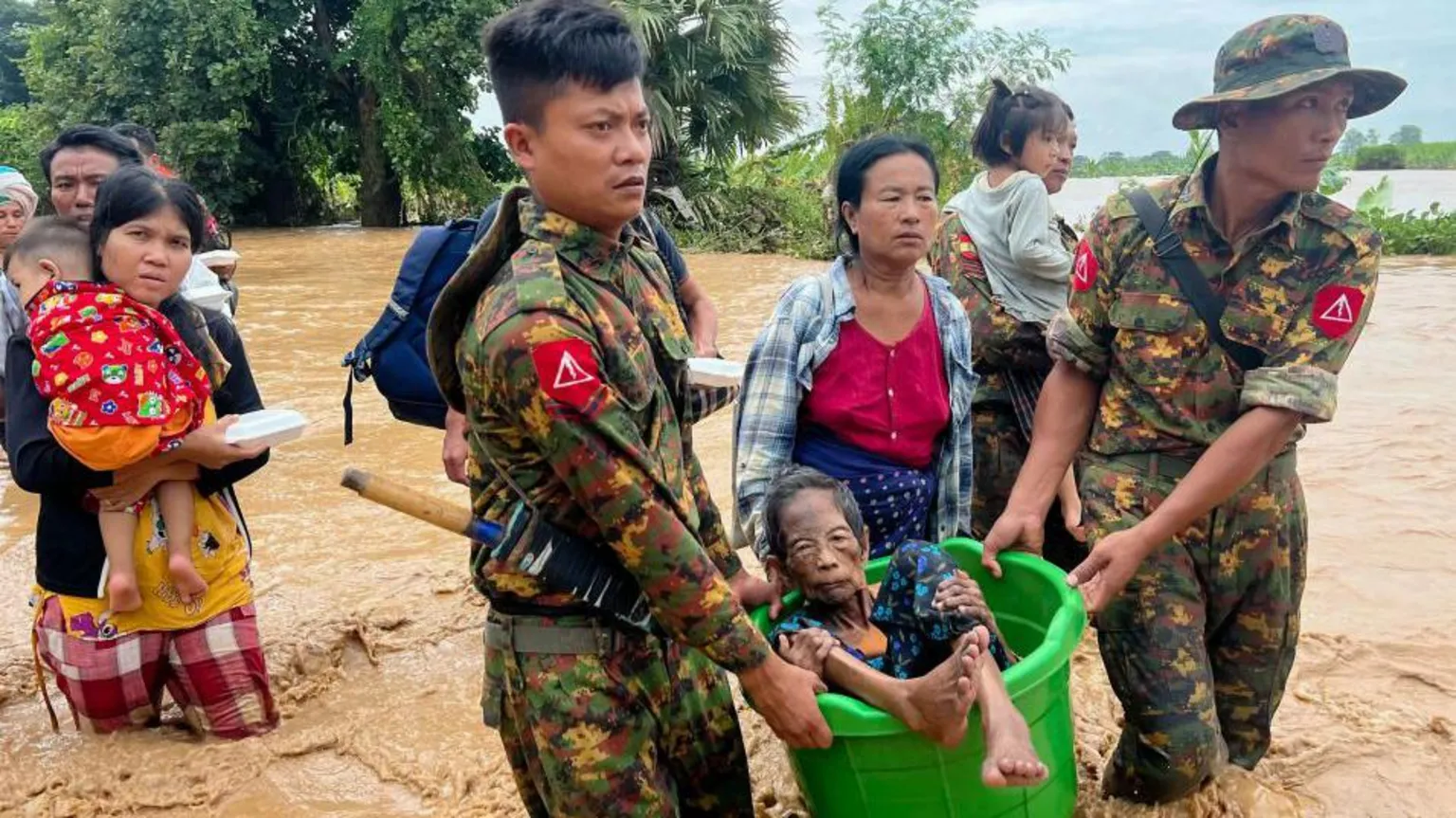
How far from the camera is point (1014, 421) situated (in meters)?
3.42

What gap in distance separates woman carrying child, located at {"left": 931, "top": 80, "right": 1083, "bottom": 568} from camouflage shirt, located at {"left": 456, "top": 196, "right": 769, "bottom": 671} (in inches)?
70.8

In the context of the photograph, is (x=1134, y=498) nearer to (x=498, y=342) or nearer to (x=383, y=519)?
(x=498, y=342)

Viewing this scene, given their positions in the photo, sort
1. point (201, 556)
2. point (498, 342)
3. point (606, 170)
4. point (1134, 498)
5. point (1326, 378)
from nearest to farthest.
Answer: point (498, 342), point (606, 170), point (1326, 378), point (1134, 498), point (201, 556)

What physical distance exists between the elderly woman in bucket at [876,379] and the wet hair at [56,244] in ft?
5.99

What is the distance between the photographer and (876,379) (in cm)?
269

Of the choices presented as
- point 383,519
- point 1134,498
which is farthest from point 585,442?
point 383,519

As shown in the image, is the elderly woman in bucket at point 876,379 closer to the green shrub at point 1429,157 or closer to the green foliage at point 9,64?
the green shrub at point 1429,157

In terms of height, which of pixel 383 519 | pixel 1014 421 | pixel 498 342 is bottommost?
pixel 383 519

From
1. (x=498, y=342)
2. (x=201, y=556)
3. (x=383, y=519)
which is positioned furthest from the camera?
(x=383, y=519)

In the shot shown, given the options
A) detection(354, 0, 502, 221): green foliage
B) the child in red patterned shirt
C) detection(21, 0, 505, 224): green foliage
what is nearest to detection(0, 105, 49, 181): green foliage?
detection(21, 0, 505, 224): green foliage

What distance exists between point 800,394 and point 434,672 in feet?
5.87

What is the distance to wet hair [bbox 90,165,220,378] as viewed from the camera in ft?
9.10

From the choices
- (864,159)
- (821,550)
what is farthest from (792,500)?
(864,159)

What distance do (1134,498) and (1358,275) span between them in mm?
669
